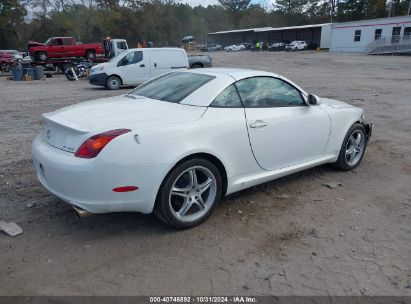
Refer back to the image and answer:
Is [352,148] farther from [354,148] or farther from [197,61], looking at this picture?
[197,61]

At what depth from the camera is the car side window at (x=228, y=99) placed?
3.79 meters

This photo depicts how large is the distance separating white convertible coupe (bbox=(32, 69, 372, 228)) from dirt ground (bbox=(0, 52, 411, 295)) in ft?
1.12

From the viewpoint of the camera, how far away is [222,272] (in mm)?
2984

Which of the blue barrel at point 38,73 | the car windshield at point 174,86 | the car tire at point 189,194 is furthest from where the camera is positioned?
the blue barrel at point 38,73

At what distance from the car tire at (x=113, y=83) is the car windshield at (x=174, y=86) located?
39.5 feet

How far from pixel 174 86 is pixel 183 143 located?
45.6 inches

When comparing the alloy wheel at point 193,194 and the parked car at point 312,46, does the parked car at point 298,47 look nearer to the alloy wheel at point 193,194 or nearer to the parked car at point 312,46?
the parked car at point 312,46

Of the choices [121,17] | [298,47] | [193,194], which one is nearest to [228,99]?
[193,194]

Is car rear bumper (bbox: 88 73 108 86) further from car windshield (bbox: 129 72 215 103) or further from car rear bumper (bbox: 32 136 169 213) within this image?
car rear bumper (bbox: 32 136 169 213)

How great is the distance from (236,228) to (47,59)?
25.6m

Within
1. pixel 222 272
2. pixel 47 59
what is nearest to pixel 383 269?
pixel 222 272

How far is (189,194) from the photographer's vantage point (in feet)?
11.7

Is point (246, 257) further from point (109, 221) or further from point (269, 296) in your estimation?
point (109, 221)

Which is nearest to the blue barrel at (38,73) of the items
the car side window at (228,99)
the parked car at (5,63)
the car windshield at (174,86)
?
the parked car at (5,63)
